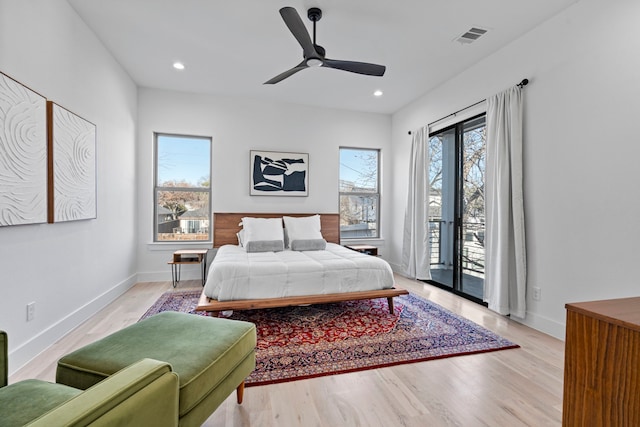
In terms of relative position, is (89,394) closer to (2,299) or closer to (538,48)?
(2,299)

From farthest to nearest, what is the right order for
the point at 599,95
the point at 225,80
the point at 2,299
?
the point at 225,80 < the point at 599,95 < the point at 2,299

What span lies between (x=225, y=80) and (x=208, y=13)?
1.43m

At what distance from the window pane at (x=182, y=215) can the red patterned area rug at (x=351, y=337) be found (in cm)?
135

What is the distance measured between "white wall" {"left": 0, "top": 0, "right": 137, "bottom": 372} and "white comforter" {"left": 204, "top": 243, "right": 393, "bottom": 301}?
119cm

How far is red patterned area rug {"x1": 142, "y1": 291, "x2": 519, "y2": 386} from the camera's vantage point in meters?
2.17

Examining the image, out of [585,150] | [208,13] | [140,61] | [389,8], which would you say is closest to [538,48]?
[585,150]

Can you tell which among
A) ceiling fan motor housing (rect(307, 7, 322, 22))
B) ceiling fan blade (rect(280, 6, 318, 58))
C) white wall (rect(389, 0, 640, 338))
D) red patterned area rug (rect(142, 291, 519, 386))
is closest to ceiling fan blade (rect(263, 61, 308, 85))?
ceiling fan blade (rect(280, 6, 318, 58))

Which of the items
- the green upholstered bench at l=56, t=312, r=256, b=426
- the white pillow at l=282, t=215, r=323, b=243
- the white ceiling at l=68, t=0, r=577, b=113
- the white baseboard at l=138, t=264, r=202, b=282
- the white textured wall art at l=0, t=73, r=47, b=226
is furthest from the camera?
the white baseboard at l=138, t=264, r=202, b=282

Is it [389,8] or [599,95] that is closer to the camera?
[599,95]

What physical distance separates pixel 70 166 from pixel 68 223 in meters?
0.50

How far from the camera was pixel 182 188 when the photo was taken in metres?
4.64

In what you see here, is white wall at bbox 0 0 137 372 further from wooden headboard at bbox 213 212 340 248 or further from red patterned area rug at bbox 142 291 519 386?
wooden headboard at bbox 213 212 340 248

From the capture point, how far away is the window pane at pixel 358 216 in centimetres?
538

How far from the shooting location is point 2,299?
1933mm
